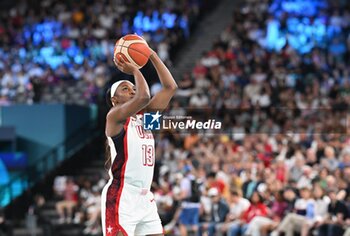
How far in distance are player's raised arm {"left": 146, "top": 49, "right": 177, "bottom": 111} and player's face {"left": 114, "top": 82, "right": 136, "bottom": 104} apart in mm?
259

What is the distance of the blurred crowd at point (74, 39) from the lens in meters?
21.1

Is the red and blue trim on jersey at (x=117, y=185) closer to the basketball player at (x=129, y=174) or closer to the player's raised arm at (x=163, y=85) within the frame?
the basketball player at (x=129, y=174)

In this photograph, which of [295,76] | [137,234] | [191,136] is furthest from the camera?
[295,76]

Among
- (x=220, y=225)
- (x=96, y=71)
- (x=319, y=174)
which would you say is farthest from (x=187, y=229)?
(x=96, y=71)

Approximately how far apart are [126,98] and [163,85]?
0.35m

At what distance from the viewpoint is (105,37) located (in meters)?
23.3

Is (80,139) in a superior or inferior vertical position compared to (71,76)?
inferior

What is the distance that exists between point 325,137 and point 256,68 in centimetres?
427

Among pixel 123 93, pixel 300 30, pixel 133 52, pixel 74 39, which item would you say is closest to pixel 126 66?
pixel 133 52

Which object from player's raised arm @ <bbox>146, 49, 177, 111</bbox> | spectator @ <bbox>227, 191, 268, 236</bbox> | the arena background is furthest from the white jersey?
spectator @ <bbox>227, 191, 268, 236</bbox>

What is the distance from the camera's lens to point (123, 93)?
285 inches

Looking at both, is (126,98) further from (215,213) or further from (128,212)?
(215,213)

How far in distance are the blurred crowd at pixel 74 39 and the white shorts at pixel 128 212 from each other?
1299cm

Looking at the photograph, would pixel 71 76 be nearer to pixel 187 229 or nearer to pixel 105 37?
pixel 105 37
